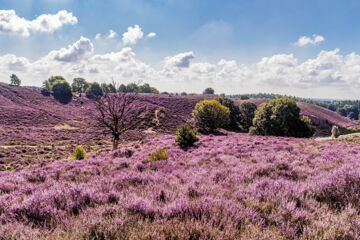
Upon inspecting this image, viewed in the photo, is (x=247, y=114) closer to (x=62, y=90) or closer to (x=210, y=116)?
(x=210, y=116)

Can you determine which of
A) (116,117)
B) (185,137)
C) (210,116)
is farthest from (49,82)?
(185,137)

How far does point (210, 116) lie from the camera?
50031 mm

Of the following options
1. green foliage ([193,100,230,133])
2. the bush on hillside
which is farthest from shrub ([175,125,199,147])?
the bush on hillside

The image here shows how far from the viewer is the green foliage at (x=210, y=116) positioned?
50.0 metres

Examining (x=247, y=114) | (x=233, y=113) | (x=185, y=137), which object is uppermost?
(x=233, y=113)

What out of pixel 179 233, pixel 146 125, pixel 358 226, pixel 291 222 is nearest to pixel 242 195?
pixel 291 222

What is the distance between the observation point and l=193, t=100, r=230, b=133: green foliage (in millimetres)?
49969

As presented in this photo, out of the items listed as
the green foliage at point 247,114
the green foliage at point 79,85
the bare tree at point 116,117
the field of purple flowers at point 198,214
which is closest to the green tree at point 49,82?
the green foliage at point 79,85

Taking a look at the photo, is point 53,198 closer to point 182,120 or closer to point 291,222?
point 291,222

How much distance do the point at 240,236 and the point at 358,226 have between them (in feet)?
5.44

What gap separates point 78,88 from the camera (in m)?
122

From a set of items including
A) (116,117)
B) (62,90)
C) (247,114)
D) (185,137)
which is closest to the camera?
(185,137)

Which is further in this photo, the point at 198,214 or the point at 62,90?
the point at 62,90

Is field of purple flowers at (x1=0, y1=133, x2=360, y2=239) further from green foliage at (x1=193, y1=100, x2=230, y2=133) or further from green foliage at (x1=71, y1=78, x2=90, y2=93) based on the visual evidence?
green foliage at (x1=71, y1=78, x2=90, y2=93)
